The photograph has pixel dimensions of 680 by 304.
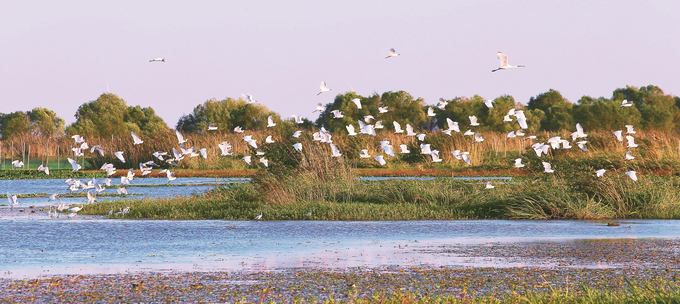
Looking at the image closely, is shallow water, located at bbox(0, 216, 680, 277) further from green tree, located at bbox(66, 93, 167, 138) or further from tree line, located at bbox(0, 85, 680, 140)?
Result: green tree, located at bbox(66, 93, 167, 138)

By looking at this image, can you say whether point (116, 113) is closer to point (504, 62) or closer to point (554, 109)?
point (554, 109)

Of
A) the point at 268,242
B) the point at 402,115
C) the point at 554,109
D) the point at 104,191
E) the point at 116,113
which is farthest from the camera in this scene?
the point at 116,113

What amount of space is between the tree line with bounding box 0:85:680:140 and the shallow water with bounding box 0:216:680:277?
56855 millimetres

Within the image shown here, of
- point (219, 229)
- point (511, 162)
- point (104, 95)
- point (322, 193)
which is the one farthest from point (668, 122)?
point (219, 229)

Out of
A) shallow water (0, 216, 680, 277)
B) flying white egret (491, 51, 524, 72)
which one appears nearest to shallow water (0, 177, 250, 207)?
shallow water (0, 216, 680, 277)

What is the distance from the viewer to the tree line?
82.2 m

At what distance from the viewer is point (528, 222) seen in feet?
65.6

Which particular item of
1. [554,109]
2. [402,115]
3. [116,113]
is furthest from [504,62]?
[116,113]

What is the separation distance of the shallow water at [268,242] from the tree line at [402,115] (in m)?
56.9

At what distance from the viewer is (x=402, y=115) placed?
290 ft

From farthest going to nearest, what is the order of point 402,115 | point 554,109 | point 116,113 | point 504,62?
point 116,113 < point 554,109 < point 402,115 < point 504,62

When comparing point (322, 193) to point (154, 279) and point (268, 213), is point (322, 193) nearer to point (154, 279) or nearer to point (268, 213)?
point (268, 213)

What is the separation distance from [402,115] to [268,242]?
242 feet

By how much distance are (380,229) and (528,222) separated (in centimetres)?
414
